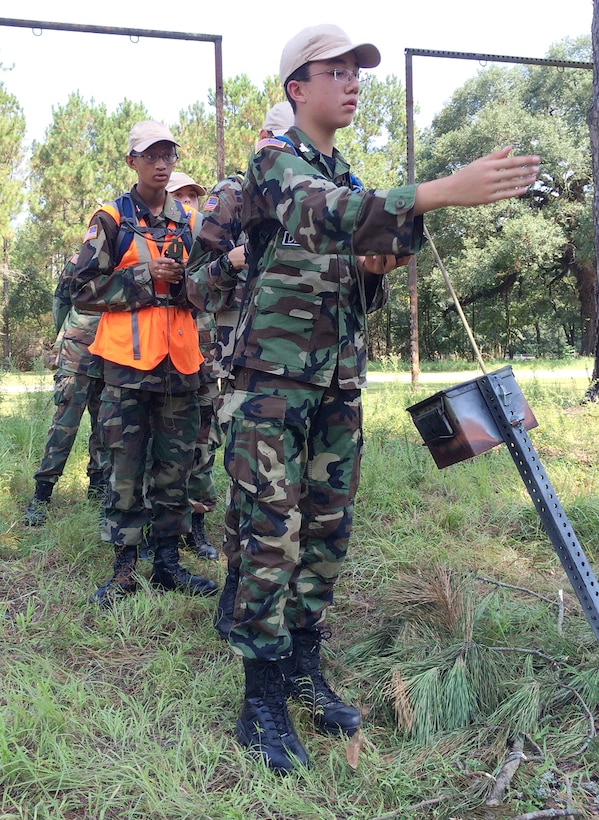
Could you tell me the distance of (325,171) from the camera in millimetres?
2248

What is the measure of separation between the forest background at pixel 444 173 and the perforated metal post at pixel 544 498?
2232cm

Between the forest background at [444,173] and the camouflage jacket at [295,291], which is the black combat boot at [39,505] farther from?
the forest background at [444,173]

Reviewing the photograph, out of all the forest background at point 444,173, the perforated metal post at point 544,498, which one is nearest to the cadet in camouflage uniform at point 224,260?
the perforated metal post at point 544,498

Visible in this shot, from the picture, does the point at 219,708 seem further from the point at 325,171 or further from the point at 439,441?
the point at 325,171

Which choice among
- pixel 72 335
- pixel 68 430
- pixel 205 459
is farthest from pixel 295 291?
pixel 72 335

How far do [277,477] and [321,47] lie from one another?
126 centimetres

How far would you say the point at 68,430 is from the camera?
4863mm


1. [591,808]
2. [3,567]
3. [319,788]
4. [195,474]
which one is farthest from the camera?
[195,474]

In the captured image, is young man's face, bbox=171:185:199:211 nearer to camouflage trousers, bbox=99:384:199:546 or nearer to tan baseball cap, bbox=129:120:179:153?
tan baseball cap, bbox=129:120:179:153

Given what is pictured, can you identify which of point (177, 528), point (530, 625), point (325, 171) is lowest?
point (530, 625)

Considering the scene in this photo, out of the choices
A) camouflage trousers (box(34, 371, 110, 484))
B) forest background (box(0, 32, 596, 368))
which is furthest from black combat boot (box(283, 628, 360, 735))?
forest background (box(0, 32, 596, 368))

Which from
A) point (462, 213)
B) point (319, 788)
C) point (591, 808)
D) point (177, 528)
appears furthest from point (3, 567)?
point (462, 213)

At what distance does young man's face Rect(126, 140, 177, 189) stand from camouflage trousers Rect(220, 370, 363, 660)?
59.5 inches

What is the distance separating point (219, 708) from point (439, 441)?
1.18 metres
